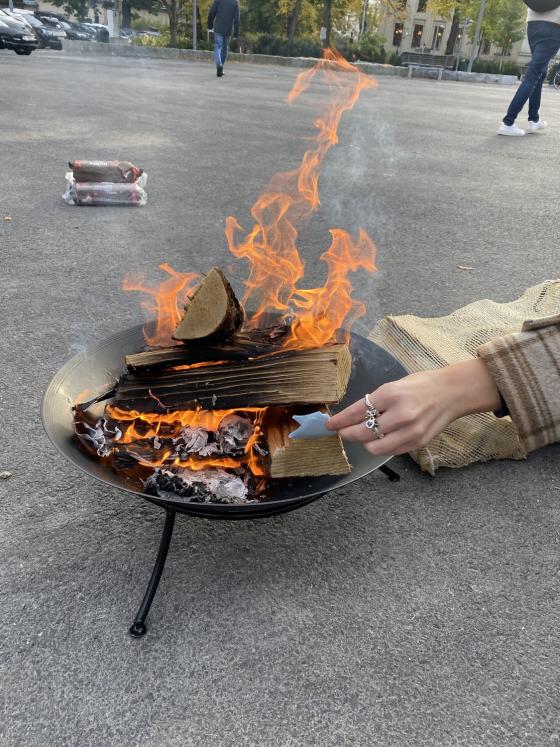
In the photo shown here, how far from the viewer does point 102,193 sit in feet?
17.8

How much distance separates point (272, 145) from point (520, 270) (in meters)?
5.09

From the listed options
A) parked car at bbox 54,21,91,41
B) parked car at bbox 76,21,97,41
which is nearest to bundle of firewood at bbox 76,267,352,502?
parked car at bbox 54,21,91,41

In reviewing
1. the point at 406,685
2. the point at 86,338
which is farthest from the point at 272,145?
the point at 406,685

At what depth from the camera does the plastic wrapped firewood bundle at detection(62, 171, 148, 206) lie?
5352 mm

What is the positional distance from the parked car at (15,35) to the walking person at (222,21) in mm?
8540

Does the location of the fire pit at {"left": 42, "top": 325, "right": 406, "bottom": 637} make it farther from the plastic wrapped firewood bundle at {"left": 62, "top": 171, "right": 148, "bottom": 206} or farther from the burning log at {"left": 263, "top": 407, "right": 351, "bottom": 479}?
the plastic wrapped firewood bundle at {"left": 62, "top": 171, "right": 148, "bottom": 206}

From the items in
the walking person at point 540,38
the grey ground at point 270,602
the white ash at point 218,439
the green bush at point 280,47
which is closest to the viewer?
the grey ground at point 270,602

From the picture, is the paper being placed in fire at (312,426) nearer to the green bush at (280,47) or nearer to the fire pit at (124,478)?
the fire pit at (124,478)

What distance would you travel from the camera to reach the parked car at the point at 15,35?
20.9 metres

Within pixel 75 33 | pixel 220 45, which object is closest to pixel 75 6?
pixel 75 33

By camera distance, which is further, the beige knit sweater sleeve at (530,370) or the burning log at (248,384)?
the burning log at (248,384)

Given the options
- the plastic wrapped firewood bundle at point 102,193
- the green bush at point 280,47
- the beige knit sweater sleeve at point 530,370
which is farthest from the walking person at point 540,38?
the green bush at point 280,47

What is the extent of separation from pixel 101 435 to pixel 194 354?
40cm

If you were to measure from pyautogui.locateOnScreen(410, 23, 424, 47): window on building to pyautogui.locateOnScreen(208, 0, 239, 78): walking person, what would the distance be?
53.7 m
